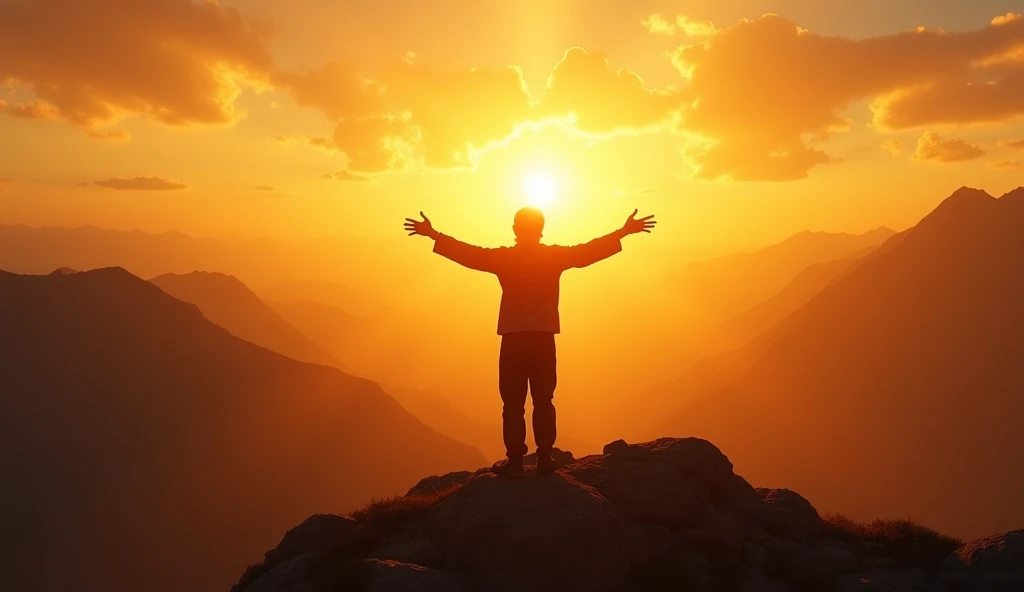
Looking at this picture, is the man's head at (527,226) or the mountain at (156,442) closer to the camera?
the man's head at (527,226)

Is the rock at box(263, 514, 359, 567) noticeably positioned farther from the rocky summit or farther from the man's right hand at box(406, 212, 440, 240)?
the man's right hand at box(406, 212, 440, 240)

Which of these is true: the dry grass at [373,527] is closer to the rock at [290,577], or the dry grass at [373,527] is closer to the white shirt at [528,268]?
the rock at [290,577]

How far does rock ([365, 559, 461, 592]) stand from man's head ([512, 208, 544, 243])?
5906 mm

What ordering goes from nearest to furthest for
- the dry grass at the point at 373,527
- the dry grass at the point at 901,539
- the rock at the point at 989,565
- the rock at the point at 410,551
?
the rock at the point at 989,565 < the rock at the point at 410,551 < the dry grass at the point at 373,527 < the dry grass at the point at 901,539

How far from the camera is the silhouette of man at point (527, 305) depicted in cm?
1139

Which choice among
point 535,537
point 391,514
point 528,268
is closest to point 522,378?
point 528,268

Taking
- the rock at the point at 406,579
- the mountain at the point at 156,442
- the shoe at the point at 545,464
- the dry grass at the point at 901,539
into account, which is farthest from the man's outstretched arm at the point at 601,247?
the mountain at the point at 156,442

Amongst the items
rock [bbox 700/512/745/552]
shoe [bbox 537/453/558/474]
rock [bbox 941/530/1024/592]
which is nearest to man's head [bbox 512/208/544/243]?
shoe [bbox 537/453/558/474]

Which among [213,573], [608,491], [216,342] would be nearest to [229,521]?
[213,573]

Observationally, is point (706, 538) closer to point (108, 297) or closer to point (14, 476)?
point (14, 476)

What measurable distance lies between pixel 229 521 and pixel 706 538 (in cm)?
13758

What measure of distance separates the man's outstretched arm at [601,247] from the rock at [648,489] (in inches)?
177

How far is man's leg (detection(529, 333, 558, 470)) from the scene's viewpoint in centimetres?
1138

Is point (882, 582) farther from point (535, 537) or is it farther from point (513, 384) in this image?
point (513, 384)
